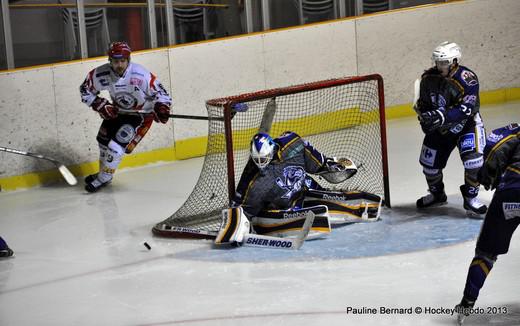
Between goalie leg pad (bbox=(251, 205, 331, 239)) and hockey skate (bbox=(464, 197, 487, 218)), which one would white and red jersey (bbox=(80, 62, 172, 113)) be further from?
hockey skate (bbox=(464, 197, 487, 218))

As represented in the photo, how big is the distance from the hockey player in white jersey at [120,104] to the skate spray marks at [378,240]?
2156 millimetres

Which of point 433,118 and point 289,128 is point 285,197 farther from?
point 289,128

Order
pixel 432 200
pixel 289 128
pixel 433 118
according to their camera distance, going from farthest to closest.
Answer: pixel 289 128, pixel 432 200, pixel 433 118

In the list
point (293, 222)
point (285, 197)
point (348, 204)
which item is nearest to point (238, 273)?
point (293, 222)

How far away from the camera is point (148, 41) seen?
9.44 metres

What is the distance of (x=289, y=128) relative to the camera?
8.06m

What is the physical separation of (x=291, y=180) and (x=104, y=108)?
2228mm

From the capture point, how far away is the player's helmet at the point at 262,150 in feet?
20.5

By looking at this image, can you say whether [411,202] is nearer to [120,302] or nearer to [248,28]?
[120,302]

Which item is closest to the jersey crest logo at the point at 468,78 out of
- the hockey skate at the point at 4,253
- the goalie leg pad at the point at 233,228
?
the goalie leg pad at the point at 233,228

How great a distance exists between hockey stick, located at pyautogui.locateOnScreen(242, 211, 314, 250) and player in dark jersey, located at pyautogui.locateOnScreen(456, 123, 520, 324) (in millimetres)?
1610

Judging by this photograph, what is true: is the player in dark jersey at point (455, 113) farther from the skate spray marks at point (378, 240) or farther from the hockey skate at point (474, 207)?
the skate spray marks at point (378, 240)

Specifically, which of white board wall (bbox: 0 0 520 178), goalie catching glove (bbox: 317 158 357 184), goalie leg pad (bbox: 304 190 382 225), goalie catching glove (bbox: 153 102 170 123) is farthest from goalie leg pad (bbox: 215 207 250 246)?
white board wall (bbox: 0 0 520 178)

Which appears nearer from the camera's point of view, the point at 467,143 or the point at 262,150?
the point at 262,150
